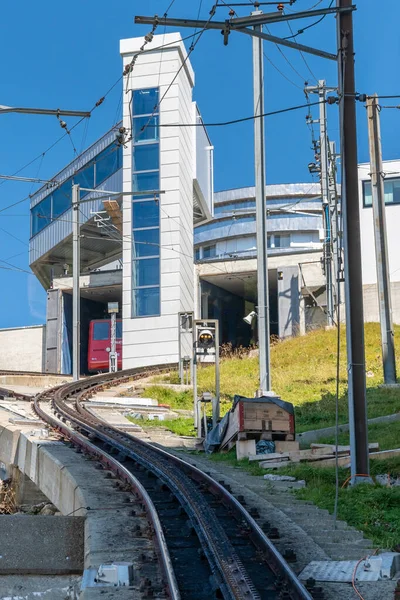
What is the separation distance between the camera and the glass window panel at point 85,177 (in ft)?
179

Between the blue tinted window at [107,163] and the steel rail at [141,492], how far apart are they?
32227 mm

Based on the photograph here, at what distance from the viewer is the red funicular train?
49.0 m

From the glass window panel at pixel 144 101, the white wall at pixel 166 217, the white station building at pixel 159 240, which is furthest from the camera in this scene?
the glass window panel at pixel 144 101

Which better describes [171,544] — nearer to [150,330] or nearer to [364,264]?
[150,330]

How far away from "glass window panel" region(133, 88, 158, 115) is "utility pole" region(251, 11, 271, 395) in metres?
26.8

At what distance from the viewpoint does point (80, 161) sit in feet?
187

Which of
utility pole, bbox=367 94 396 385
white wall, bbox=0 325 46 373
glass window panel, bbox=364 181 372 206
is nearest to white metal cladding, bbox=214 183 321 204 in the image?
white wall, bbox=0 325 46 373

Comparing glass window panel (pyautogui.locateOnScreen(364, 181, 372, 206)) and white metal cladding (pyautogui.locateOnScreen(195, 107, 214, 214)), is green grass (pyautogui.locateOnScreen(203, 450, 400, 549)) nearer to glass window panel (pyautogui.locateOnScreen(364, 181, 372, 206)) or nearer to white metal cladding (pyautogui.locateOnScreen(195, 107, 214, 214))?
glass window panel (pyautogui.locateOnScreen(364, 181, 372, 206))

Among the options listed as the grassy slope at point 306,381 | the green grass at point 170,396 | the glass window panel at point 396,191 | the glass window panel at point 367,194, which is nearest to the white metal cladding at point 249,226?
the glass window panel at point 396,191

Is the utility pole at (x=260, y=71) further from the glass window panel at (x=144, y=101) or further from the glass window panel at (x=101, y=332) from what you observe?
the glass window panel at (x=101, y=332)

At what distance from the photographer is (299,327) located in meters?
47.7

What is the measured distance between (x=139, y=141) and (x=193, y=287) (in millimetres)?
8825

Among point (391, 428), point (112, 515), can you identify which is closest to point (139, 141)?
point (391, 428)

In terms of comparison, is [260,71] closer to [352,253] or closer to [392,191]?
[352,253]
